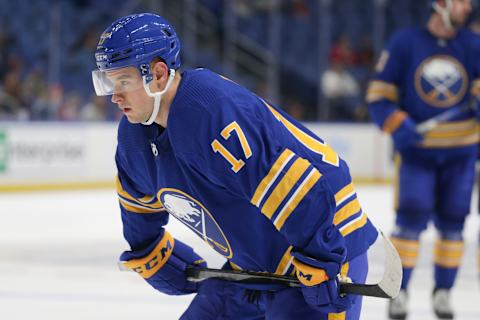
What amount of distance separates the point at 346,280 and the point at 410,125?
2017mm

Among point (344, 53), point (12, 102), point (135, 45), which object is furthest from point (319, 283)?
point (344, 53)

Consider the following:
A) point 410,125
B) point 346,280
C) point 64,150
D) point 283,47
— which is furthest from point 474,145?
point 283,47

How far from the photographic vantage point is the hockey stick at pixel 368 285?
1.99 m

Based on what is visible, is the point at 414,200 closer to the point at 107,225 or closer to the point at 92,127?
the point at 107,225

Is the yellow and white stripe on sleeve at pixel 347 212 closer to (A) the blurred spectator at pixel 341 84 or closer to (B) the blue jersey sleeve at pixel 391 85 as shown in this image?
(B) the blue jersey sleeve at pixel 391 85

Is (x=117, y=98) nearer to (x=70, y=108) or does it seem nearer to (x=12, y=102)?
(x=12, y=102)

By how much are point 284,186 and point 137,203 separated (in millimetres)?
520

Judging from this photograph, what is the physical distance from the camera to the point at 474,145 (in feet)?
13.4

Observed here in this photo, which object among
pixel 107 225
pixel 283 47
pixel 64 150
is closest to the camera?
pixel 107 225

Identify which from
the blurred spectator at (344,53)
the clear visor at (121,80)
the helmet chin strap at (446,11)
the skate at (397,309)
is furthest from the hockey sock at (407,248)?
the blurred spectator at (344,53)

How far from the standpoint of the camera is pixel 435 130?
402 centimetres

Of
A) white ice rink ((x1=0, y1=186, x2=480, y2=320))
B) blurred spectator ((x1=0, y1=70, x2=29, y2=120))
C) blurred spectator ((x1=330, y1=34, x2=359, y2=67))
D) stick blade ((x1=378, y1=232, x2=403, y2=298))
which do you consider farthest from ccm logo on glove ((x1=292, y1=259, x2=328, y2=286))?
blurred spectator ((x1=330, y1=34, x2=359, y2=67))

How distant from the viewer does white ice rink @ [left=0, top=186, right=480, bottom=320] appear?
12.8 ft

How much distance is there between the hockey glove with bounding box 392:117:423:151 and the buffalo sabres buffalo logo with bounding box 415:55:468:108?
0.49ft
